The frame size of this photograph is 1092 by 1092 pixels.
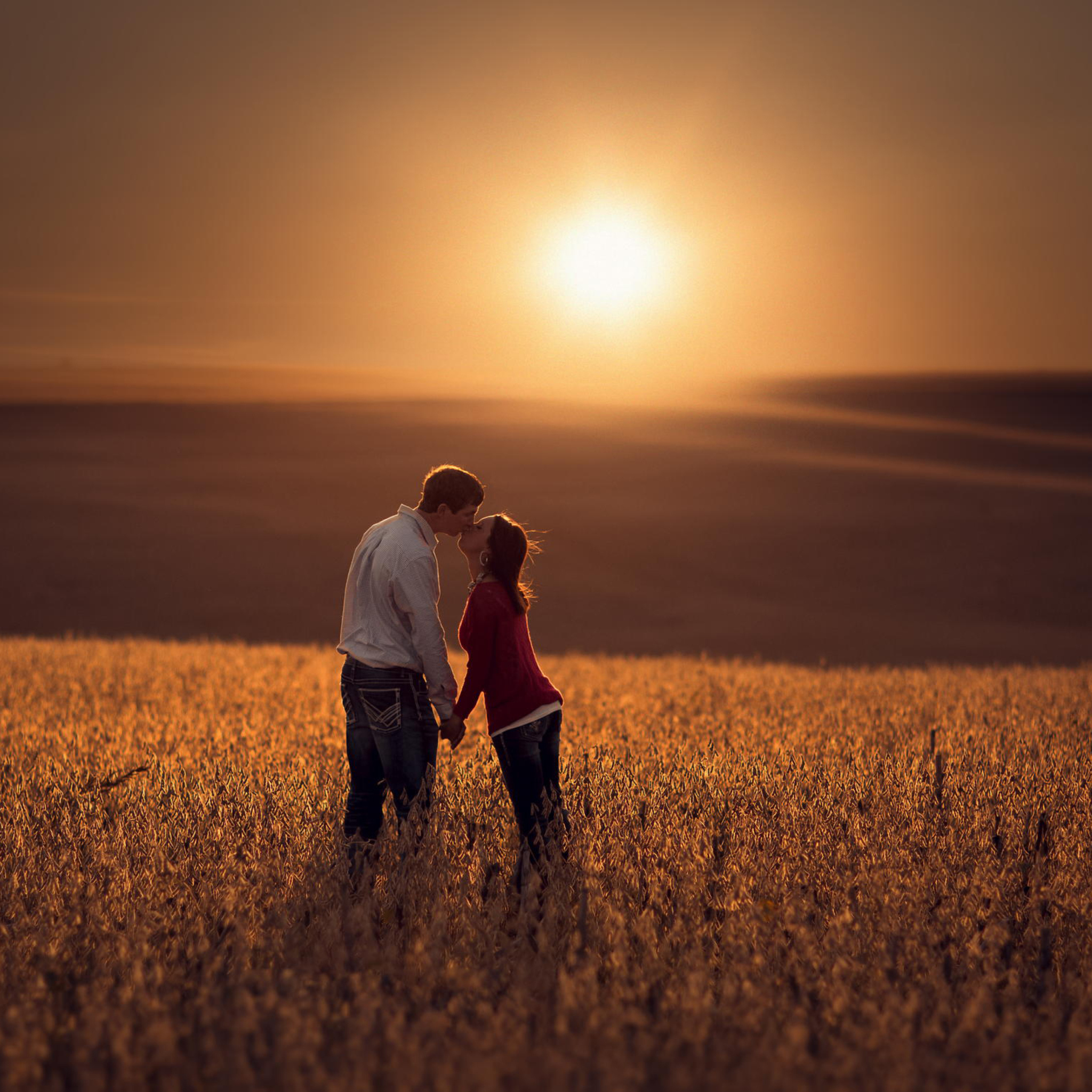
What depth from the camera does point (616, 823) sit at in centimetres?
546

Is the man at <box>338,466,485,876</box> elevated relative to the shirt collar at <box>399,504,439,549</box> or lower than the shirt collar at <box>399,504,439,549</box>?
lower

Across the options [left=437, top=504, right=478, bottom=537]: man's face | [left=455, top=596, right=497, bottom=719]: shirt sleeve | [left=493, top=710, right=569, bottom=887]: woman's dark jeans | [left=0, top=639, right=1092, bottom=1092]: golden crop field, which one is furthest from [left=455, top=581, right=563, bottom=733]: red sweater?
[left=0, top=639, right=1092, bottom=1092]: golden crop field

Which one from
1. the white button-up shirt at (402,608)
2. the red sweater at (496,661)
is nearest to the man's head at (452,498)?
the white button-up shirt at (402,608)

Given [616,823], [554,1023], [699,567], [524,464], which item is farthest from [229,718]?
[524,464]

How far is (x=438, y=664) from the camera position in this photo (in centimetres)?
518

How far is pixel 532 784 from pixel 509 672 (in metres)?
0.53

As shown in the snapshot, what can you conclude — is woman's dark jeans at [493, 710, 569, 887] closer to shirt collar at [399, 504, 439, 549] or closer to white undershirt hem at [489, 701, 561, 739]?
white undershirt hem at [489, 701, 561, 739]

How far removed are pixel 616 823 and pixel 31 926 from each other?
99.9 inches

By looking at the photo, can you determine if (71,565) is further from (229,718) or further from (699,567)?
(229,718)

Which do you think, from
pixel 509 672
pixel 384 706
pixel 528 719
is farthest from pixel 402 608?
pixel 528 719

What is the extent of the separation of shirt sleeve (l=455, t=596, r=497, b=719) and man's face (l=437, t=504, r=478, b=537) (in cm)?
34

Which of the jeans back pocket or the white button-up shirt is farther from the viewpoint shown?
the jeans back pocket

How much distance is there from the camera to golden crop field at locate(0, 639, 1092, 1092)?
10.6ft

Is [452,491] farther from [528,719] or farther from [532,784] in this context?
[532,784]
